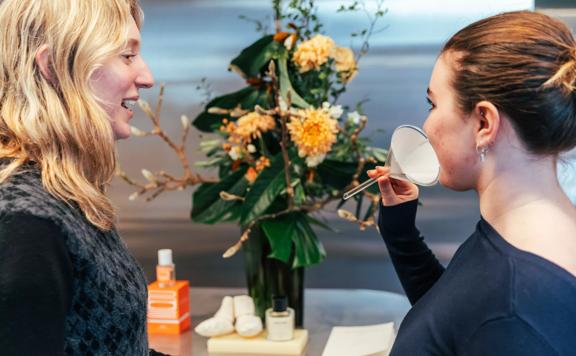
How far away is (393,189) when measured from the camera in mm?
1223

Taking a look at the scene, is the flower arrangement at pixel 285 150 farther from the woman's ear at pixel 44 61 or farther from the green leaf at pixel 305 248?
the woman's ear at pixel 44 61

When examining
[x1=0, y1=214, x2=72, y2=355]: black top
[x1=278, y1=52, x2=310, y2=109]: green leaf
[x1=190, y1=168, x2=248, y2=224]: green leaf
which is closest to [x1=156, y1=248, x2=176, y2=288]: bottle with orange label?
[x1=190, y1=168, x2=248, y2=224]: green leaf

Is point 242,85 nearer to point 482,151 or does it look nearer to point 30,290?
point 482,151

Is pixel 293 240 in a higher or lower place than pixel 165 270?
higher

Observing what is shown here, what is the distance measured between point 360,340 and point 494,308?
0.66 meters

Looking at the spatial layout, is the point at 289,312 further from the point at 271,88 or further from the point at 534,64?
the point at 534,64

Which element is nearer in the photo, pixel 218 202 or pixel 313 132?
pixel 313 132

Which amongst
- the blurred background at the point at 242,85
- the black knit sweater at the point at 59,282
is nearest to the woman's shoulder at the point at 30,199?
the black knit sweater at the point at 59,282

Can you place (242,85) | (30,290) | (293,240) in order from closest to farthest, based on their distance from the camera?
1. (30,290)
2. (293,240)
3. (242,85)

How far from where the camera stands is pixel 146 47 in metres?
1.98

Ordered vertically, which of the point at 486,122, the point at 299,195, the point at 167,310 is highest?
the point at 486,122

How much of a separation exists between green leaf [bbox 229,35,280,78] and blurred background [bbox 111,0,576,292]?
0.36 metres

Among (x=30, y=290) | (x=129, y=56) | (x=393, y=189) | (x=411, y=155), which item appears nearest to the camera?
(x=30, y=290)

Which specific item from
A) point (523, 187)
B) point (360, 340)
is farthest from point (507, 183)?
point (360, 340)
